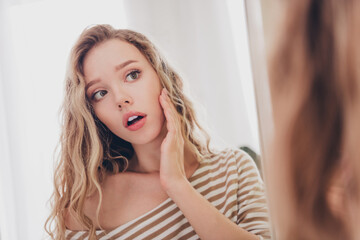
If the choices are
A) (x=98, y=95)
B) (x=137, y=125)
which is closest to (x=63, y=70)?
(x=98, y=95)

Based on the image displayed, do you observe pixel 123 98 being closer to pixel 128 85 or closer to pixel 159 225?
pixel 128 85

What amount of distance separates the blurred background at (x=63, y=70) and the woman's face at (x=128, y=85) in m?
0.06

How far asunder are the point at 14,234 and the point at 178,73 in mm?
631

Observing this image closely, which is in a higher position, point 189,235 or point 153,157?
point 153,157

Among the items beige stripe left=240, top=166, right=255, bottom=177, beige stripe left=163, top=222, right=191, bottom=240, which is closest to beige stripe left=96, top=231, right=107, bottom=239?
beige stripe left=163, top=222, right=191, bottom=240

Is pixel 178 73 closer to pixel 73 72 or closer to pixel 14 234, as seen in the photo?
pixel 73 72

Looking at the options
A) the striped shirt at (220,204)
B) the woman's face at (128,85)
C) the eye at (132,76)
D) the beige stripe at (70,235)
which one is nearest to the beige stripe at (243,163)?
the striped shirt at (220,204)

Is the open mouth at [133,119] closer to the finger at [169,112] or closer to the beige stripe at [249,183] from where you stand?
the finger at [169,112]

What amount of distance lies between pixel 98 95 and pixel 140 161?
7.3 inches

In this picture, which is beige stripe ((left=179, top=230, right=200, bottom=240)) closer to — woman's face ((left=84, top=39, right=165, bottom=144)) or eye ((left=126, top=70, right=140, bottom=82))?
woman's face ((left=84, top=39, right=165, bottom=144))

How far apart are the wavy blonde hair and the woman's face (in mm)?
17

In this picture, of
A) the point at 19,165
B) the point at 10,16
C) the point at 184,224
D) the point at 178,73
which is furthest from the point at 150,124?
the point at 10,16

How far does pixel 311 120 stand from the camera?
38 cm

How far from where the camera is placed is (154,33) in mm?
916
